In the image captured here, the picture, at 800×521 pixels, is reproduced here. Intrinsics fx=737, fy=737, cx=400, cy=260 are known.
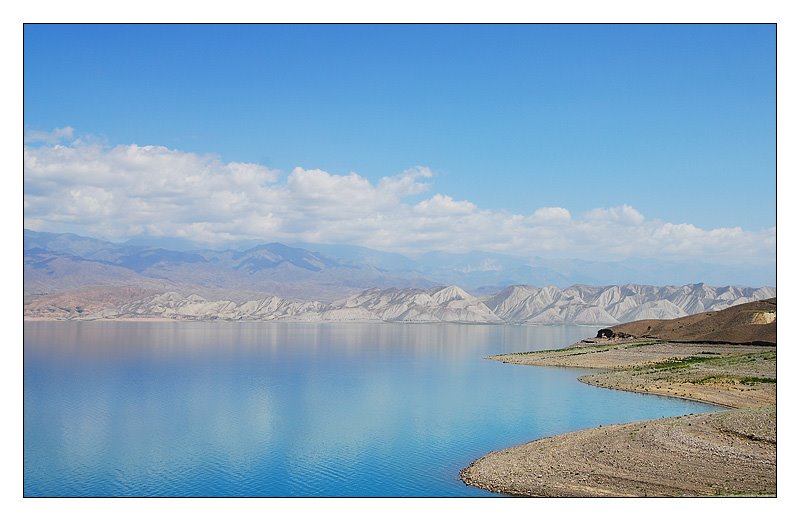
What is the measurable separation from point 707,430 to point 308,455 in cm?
1783

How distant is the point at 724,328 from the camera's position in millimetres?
97500

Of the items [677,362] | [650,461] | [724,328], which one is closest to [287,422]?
[650,461]

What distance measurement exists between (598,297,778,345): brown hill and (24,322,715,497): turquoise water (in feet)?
88.7

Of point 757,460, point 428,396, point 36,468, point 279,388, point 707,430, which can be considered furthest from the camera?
point 279,388

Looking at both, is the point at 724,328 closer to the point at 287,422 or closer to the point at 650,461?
the point at 287,422

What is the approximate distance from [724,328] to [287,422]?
74225 millimetres

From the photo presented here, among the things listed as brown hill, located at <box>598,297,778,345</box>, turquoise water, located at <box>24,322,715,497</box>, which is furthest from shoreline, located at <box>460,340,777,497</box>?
brown hill, located at <box>598,297,778,345</box>

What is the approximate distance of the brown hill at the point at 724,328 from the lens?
290ft

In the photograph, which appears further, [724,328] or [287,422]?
[724,328]

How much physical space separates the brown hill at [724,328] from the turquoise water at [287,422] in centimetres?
2702

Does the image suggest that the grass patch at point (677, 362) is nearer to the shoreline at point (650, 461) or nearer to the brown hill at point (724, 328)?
the brown hill at point (724, 328)

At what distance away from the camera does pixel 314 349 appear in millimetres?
112188
